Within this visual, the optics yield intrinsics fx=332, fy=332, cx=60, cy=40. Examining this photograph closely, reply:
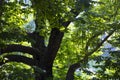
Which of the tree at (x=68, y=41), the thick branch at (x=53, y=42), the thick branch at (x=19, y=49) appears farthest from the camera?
the thick branch at (x=53, y=42)

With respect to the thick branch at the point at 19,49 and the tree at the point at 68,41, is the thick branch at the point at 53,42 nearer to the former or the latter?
the tree at the point at 68,41

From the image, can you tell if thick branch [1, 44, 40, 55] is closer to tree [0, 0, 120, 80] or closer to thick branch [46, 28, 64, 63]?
tree [0, 0, 120, 80]

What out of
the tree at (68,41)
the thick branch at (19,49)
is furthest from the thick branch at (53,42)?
the thick branch at (19,49)

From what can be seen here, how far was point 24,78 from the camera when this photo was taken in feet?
37.5

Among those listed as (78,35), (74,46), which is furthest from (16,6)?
(74,46)

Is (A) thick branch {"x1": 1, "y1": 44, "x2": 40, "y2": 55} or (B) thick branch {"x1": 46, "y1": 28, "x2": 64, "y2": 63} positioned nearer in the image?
(A) thick branch {"x1": 1, "y1": 44, "x2": 40, "y2": 55}

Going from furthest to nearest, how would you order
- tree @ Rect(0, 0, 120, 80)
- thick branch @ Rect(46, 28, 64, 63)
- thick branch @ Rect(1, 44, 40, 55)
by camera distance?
thick branch @ Rect(46, 28, 64, 63), thick branch @ Rect(1, 44, 40, 55), tree @ Rect(0, 0, 120, 80)

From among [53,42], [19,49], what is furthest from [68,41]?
[19,49]

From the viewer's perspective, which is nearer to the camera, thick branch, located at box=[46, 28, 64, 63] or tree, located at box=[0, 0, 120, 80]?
tree, located at box=[0, 0, 120, 80]

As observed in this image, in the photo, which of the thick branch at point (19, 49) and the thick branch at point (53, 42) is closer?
Answer: the thick branch at point (19, 49)

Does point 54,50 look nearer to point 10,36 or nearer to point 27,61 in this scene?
point 27,61

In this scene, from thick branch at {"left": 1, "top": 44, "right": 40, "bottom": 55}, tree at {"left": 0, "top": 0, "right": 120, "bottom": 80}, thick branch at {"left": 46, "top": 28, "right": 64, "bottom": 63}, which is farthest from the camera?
thick branch at {"left": 46, "top": 28, "right": 64, "bottom": 63}

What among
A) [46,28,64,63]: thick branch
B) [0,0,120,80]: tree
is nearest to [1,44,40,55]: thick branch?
[0,0,120,80]: tree

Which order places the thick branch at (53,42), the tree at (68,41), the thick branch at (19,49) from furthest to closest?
the thick branch at (53,42)
the thick branch at (19,49)
the tree at (68,41)
